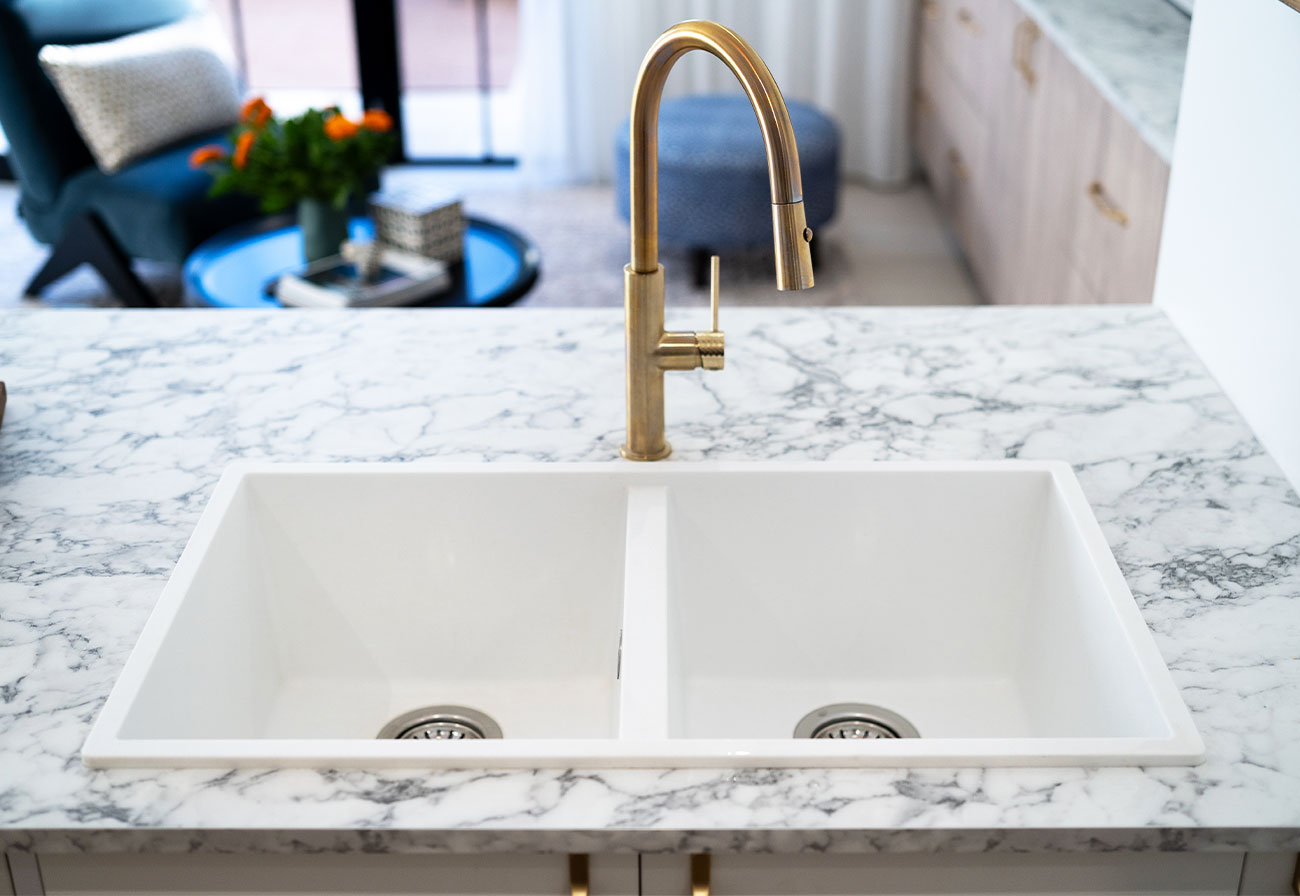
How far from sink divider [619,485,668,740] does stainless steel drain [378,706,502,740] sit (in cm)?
22

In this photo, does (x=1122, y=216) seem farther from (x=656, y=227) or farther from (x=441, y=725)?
(x=441, y=725)

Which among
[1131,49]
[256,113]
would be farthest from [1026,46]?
[256,113]

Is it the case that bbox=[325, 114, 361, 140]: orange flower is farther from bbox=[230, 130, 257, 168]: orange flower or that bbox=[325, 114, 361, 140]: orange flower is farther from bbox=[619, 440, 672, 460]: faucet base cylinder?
bbox=[619, 440, 672, 460]: faucet base cylinder

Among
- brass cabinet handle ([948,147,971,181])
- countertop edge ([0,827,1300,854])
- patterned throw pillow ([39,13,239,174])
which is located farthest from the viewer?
brass cabinet handle ([948,147,971,181])

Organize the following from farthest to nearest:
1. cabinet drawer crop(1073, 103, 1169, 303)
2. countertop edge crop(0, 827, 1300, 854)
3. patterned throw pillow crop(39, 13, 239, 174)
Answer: patterned throw pillow crop(39, 13, 239, 174) → cabinet drawer crop(1073, 103, 1169, 303) → countertop edge crop(0, 827, 1300, 854)

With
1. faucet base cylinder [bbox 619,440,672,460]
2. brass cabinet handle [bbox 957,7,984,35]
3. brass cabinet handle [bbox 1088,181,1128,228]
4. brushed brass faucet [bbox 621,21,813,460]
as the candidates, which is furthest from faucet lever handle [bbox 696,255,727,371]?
brass cabinet handle [bbox 957,7,984,35]

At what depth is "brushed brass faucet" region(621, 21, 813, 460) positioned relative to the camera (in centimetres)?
Answer: 102

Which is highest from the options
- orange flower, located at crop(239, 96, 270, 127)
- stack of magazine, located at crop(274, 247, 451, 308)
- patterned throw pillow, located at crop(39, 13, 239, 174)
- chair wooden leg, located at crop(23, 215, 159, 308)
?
orange flower, located at crop(239, 96, 270, 127)

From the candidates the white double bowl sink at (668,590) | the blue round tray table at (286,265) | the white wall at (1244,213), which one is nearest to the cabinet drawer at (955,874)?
the white double bowl sink at (668,590)

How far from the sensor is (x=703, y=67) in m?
4.79

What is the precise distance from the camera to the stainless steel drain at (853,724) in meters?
1.21

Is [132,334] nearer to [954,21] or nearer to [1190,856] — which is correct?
[1190,856]

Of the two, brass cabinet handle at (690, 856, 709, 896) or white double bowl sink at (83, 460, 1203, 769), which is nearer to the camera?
brass cabinet handle at (690, 856, 709, 896)

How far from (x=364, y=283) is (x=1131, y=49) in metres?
1.65
